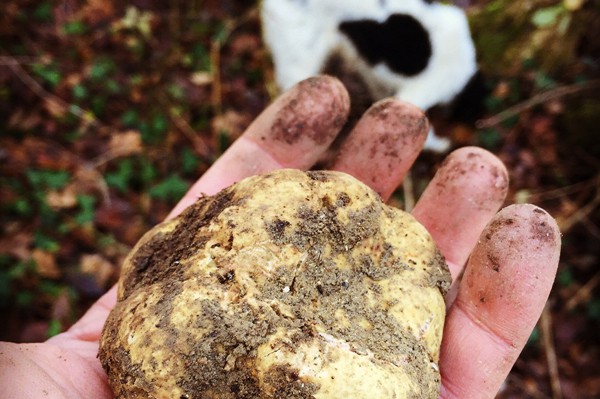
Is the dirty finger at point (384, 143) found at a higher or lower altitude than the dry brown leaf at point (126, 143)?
lower

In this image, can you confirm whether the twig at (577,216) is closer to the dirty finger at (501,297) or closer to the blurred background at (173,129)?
the blurred background at (173,129)

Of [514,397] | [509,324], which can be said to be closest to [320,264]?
[509,324]

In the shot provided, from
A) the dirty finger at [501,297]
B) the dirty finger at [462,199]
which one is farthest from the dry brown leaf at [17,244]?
the dirty finger at [501,297]

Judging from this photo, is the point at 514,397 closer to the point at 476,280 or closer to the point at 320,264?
the point at 476,280

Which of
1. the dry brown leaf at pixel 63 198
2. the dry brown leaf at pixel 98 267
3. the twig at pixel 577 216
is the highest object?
the dry brown leaf at pixel 63 198

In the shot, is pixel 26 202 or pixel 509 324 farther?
pixel 26 202

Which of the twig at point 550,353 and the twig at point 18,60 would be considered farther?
the twig at point 18,60

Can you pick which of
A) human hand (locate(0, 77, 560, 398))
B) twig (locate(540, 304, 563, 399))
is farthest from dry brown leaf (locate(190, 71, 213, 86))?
twig (locate(540, 304, 563, 399))
